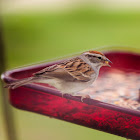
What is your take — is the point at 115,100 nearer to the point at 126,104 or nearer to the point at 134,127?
the point at 126,104

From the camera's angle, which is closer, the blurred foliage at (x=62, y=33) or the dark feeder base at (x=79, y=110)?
the dark feeder base at (x=79, y=110)

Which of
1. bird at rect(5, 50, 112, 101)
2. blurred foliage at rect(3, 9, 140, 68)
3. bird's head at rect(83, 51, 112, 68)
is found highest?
bird's head at rect(83, 51, 112, 68)

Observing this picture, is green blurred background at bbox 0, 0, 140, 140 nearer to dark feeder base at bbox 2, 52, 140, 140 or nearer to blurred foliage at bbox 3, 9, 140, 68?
blurred foliage at bbox 3, 9, 140, 68

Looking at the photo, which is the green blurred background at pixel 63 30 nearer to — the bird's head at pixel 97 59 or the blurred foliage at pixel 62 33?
the blurred foliage at pixel 62 33

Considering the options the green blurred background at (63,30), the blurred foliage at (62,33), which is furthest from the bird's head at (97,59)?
the blurred foliage at (62,33)

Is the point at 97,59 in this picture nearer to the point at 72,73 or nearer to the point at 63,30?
the point at 72,73

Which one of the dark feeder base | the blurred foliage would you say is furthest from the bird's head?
the blurred foliage

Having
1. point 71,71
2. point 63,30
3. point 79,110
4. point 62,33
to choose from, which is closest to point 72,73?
point 71,71

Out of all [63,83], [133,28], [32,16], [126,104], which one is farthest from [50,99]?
[32,16]
